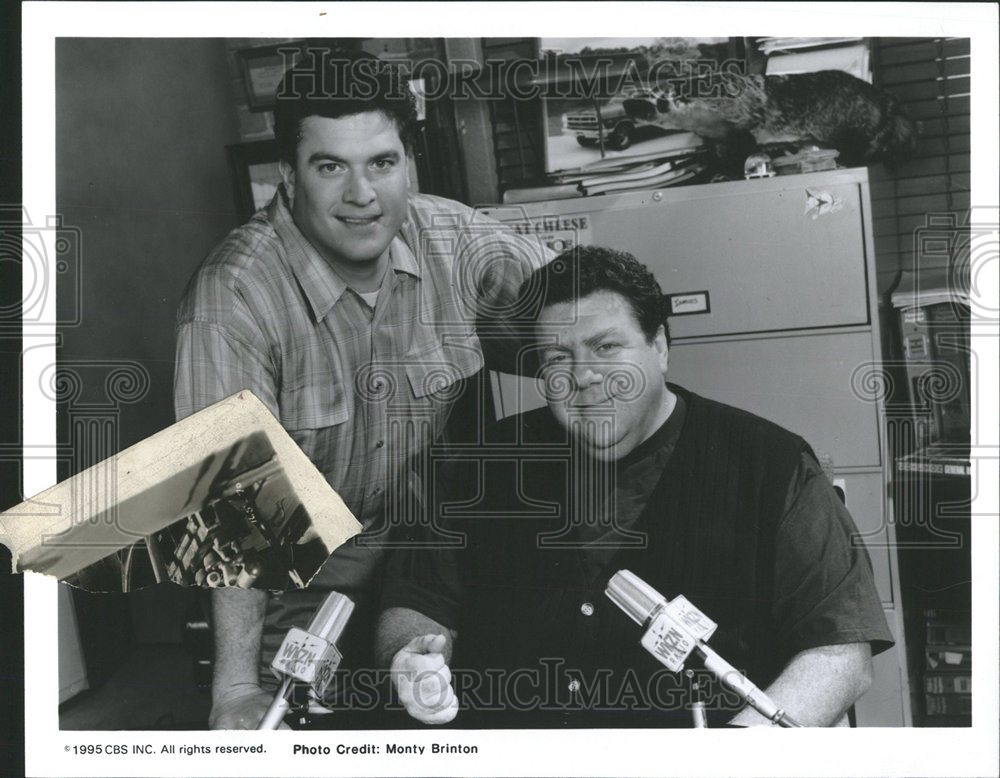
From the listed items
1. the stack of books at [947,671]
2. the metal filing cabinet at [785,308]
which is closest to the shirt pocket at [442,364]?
the metal filing cabinet at [785,308]

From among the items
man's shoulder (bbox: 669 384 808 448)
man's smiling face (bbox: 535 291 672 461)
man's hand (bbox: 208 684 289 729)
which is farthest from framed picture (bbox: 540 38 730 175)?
man's hand (bbox: 208 684 289 729)

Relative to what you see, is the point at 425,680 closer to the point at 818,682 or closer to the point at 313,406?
the point at 313,406

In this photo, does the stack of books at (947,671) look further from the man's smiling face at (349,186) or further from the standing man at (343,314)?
the man's smiling face at (349,186)

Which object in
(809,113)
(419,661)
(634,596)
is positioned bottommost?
(419,661)

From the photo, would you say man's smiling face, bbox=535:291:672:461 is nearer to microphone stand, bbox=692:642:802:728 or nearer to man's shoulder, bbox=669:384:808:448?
man's shoulder, bbox=669:384:808:448

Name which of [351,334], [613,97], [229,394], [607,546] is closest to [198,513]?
[229,394]

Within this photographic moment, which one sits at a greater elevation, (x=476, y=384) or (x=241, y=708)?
(x=476, y=384)

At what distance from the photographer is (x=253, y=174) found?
2574 millimetres

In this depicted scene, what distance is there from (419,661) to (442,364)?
860mm

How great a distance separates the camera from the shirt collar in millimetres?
2549

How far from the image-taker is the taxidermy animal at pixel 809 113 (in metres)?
2.55

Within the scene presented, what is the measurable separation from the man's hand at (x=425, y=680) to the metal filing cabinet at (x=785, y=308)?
0.73 metres

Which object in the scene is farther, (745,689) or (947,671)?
(947,671)

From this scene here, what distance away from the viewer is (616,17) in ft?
8.37
